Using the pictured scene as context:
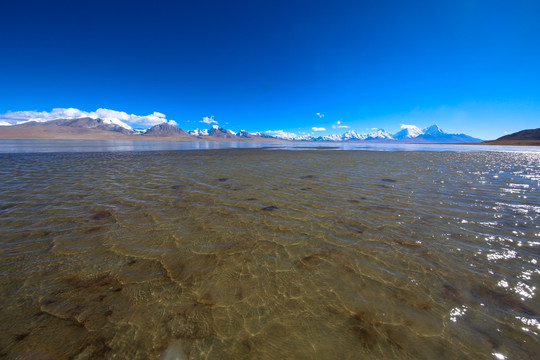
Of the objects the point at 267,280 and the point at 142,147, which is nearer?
the point at 267,280

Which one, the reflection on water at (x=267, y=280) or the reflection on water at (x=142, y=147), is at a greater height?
the reflection on water at (x=142, y=147)

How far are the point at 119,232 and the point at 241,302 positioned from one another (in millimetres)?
4083

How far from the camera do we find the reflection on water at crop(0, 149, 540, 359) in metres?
2.59

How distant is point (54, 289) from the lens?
11.1 feet

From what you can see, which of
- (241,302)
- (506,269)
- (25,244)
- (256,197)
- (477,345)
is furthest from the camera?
(256,197)

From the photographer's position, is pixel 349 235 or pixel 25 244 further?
pixel 349 235

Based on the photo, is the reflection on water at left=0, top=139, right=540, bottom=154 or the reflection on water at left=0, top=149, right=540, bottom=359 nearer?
the reflection on water at left=0, top=149, right=540, bottom=359

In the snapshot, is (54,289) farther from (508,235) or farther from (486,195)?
(486,195)

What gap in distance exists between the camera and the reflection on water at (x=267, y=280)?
259 cm

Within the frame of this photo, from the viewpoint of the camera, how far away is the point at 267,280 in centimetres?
Result: 374

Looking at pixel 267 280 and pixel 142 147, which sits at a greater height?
pixel 142 147

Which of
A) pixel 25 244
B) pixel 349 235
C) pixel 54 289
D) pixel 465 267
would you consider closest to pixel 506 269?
pixel 465 267

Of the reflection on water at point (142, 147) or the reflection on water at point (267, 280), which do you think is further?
the reflection on water at point (142, 147)

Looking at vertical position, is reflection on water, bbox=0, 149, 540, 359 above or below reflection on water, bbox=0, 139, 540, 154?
below
